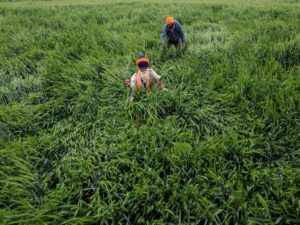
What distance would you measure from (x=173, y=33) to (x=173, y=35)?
41 millimetres

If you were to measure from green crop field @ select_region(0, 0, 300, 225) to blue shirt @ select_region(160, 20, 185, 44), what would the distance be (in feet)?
1.06

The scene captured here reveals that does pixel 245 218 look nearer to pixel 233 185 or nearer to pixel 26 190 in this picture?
pixel 233 185

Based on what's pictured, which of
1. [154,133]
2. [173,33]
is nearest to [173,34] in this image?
[173,33]

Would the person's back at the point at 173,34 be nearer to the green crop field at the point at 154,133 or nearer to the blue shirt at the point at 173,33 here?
the blue shirt at the point at 173,33

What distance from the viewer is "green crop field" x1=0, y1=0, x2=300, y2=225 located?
218cm

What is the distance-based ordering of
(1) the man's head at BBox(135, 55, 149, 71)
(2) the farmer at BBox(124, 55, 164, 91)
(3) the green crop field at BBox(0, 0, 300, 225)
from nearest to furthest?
1. (3) the green crop field at BBox(0, 0, 300, 225)
2. (1) the man's head at BBox(135, 55, 149, 71)
3. (2) the farmer at BBox(124, 55, 164, 91)

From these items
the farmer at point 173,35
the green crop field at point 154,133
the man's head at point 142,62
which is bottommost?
the green crop field at point 154,133

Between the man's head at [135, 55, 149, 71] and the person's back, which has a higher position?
the person's back

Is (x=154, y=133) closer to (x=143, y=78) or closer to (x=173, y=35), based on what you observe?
(x=143, y=78)

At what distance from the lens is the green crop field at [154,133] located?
7.14 ft

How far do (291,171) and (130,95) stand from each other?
7.72 feet

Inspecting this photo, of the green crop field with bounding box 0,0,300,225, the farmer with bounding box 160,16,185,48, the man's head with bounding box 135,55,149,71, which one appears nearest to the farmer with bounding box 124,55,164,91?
the man's head with bounding box 135,55,149,71

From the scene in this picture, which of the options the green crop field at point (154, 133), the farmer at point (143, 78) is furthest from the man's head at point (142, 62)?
the green crop field at point (154, 133)

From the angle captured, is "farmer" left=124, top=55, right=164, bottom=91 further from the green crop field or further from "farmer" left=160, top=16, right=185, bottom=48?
"farmer" left=160, top=16, right=185, bottom=48
